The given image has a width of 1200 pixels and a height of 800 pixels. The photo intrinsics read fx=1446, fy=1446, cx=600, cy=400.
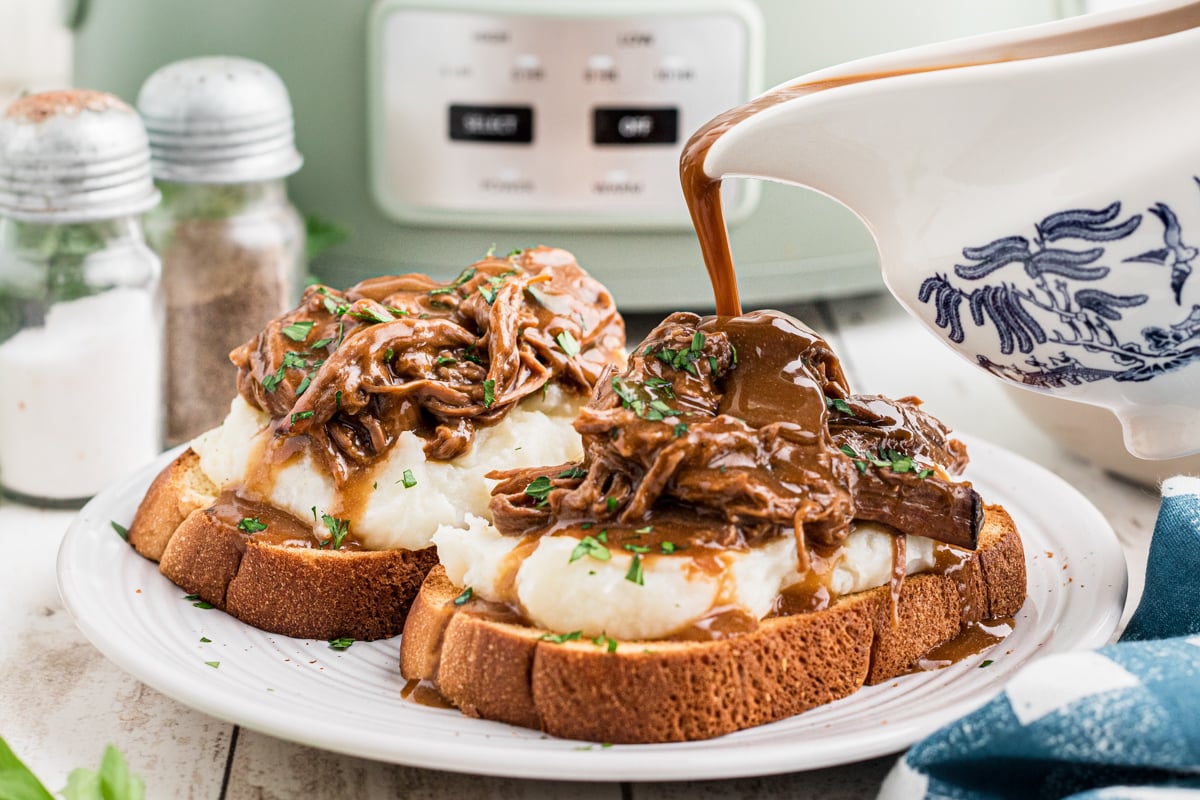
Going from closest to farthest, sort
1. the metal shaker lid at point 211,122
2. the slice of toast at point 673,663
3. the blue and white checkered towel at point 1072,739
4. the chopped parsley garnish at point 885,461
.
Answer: the blue and white checkered towel at point 1072,739
the slice of toast at point 673,663
the chopped parsley garnish at point 885,461
the metal shaker lid at point 211,122

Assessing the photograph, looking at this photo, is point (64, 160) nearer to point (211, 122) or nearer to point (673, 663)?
point (211, 122)

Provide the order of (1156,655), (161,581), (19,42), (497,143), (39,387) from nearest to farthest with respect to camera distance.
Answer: (1156,655), (161,581), (39,387), (497,143), (19,42)

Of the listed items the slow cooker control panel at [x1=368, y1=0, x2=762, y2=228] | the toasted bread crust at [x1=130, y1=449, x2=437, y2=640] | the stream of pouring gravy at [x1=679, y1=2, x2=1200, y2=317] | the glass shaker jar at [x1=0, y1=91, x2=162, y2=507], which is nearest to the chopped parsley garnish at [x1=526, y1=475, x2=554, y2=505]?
the toasted bread crust at [x1=130, y1=449, x2=437, y2=640]

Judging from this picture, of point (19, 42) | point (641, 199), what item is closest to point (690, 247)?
point (641, 199)

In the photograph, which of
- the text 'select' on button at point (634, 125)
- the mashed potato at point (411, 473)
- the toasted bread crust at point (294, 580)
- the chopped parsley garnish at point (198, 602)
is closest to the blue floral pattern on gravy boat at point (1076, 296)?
the mashed potato at point (411, 473)

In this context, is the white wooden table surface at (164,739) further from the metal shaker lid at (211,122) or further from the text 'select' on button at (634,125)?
the text 'select' on button at (634,125)

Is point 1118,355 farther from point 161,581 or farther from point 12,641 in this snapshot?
point 12,641

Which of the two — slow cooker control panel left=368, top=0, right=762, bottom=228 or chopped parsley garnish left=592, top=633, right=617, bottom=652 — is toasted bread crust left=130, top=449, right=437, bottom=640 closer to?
chopped parsley garnish left=592, top=633, right=617, bottom=652
